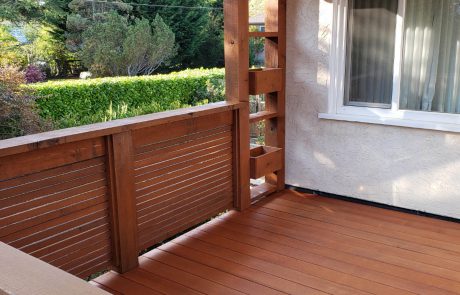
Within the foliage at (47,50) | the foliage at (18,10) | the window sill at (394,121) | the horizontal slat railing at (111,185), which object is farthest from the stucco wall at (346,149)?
the foliage at (18,10)

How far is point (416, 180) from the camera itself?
3.70 m

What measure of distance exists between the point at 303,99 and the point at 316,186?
2.69 ft

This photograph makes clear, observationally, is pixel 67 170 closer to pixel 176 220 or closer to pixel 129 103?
pixel 176 220

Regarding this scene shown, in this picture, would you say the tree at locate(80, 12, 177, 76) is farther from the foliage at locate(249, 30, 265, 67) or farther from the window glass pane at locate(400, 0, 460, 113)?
the window glass pane at locate(400, 0, 460, 113)

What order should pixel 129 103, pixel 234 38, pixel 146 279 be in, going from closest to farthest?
pixel 146 279
pixel 234 38
pixel 129 103

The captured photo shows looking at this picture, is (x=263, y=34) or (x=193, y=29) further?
(x=193, y=29)

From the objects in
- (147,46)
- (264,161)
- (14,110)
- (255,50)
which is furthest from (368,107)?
(255,50)

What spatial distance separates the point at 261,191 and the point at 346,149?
2.79 feet

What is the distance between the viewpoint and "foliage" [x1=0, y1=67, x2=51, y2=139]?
6.89m

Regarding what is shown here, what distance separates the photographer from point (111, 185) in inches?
105

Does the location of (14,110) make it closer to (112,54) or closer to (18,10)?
(112,54)

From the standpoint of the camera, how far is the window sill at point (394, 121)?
3.45m

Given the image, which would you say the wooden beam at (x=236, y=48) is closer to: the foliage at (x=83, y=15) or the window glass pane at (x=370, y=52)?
the window glass pane at (x=370, y=52)

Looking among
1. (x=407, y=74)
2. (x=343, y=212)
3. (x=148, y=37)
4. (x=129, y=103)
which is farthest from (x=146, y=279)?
(x=148, y=37)
